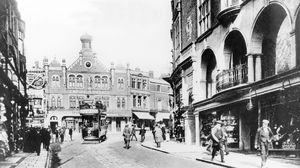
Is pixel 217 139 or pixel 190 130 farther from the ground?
pixel 217 139

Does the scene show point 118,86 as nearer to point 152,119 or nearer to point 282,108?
point 152,119

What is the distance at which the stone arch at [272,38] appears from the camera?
50.5 ft

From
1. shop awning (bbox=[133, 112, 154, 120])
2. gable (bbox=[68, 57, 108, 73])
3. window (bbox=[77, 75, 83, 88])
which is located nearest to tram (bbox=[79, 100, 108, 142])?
window (bbox=[77, 75, 83, 88])

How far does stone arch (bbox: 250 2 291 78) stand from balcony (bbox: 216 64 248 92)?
1.18 m

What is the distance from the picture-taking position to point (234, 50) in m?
21.8

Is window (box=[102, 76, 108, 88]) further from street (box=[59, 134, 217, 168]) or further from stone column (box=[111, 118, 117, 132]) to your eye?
street (box=[59, 134, 217, 168])

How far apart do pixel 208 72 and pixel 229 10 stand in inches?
280

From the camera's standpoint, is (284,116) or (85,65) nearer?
(284,116)

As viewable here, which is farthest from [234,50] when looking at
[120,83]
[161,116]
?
[161,116]

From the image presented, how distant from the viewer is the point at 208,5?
24250mm

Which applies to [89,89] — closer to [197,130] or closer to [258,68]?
[197,130]

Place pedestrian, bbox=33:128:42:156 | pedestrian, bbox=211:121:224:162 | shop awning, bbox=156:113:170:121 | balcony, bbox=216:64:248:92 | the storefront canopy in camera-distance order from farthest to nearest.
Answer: shop awning, bbox=156:113:170:121
the storefront canopy
pedestrian, bbox=33:128:42:156
balcony, bbox=216:64:248:92
pedestrian, bbox=211:121:224:162

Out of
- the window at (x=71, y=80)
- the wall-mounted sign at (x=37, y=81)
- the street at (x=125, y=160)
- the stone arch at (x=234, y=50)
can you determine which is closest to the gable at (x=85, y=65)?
the window at (x=71, y=80)

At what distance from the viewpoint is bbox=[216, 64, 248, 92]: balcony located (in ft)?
62.7
